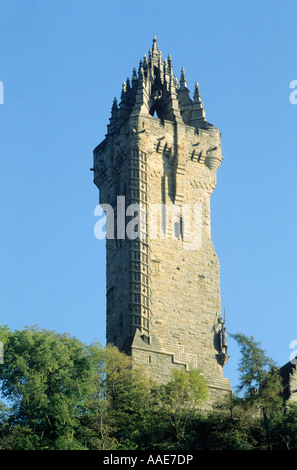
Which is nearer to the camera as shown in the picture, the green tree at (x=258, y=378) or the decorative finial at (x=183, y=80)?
the green tree at (x=258, y=378)

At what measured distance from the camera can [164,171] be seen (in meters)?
86.0

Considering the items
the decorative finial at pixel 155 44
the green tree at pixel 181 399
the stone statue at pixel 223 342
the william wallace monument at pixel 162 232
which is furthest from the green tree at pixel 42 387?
the decorative finial at pixel 155 44

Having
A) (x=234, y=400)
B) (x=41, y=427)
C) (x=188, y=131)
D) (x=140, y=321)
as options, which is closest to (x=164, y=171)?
(x=188, y=131)

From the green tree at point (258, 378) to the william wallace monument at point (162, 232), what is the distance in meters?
10.3

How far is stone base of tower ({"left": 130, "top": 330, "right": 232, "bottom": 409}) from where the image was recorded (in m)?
77.8

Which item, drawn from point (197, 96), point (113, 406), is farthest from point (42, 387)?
point (197, 96)

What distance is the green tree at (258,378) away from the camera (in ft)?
224

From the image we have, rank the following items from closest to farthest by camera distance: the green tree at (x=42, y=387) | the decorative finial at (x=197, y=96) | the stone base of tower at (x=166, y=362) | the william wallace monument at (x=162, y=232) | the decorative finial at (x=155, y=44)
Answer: the green tree at (x=42, y=387) < the stone base of tower at (x=166, y=362) < the william wallace monument at (x=162, y=232) < the decorative finial at (x=197, y=96) < the decorative finial at (x=155, y=44)

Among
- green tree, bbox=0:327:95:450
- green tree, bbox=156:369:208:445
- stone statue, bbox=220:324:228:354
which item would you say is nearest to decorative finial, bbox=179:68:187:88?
stone statue, bbox=220:324:228:354

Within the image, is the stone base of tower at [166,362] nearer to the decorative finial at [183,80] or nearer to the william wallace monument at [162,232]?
the william wallace monument at [162,232]

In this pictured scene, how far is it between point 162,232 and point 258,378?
17598 mm

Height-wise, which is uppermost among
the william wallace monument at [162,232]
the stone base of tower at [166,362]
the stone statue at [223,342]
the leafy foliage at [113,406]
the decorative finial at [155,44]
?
the decorative finial at [155,44]

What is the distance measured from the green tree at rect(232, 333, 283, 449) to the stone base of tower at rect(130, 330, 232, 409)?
9790 millimetres

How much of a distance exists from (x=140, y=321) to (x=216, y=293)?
755 centimetres
